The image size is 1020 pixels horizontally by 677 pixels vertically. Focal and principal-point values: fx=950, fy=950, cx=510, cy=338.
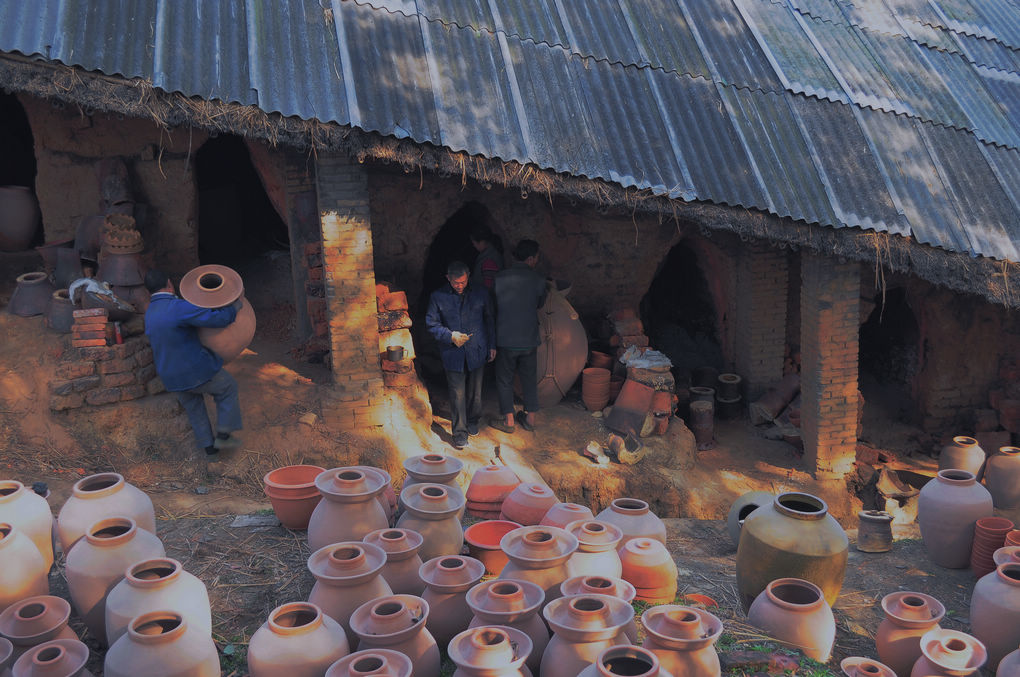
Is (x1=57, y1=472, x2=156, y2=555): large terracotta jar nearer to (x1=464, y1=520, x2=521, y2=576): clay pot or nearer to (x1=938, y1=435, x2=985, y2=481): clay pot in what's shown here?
(x1=464, y1=520, x2=521, y2=576): clay pot

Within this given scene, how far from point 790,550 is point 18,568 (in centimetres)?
454

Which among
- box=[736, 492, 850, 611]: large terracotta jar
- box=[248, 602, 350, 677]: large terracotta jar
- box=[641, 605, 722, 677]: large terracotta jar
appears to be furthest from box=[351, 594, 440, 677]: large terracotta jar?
box=[736, 492, 850, 611]: large terracotta jar

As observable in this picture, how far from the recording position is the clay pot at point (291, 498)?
6.23m

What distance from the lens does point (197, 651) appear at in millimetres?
4258

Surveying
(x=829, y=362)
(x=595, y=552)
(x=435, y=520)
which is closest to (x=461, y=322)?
(x=435, y=520)

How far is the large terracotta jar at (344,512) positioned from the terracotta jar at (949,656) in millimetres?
3201

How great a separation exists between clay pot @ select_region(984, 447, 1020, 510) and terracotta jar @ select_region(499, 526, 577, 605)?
5.71 metres

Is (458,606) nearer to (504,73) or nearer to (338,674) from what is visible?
(338,674)

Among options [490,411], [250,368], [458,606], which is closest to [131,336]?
[250,368]

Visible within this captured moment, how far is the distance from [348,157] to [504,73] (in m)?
1.75

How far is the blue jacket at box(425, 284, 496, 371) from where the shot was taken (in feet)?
29.6

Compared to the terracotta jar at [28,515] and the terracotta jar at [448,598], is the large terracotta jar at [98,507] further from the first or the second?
the terracotta jar at [448,598]

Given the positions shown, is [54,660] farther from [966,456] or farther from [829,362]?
[966,456]

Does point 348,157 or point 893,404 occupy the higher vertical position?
point 348,157
